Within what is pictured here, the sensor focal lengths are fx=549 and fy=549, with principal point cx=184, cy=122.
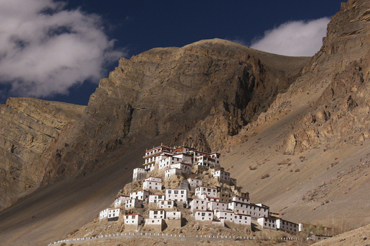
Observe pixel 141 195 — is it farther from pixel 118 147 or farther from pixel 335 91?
pixel 118 147

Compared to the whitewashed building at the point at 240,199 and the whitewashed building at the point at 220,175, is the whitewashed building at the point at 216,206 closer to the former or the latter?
the whitewashed building at the point at 240,199

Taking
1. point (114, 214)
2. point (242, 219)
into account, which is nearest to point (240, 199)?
point (242, 219)

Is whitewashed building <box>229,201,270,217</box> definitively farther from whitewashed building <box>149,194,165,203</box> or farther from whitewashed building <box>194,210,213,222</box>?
whitewashed building <box>149,194,165,203</box>

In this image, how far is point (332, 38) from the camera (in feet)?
549

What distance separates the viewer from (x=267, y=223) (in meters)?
79.0

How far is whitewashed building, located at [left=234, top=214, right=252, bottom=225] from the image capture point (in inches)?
3002

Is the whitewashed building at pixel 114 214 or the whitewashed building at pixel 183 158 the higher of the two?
the whitewashed building at pixel 183 158

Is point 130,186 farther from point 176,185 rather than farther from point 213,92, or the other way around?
point 213,92

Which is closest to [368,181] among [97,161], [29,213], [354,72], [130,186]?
[130,186]

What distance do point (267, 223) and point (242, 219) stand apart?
4629mm

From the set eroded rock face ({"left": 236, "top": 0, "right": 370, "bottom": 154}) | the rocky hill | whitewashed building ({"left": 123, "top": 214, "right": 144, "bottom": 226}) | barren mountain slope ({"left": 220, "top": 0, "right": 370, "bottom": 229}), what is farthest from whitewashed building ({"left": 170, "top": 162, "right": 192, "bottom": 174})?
eroded rock face ({"left": 236, "top": 0, "right": 370, "bottom": 154})

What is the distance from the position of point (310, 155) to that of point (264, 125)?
38.0 metres

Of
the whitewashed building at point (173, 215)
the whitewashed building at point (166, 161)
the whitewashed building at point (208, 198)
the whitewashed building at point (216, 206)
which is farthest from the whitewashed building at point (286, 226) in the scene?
the whitewashed building at point (166, 161)

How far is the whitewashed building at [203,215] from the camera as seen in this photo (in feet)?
246
